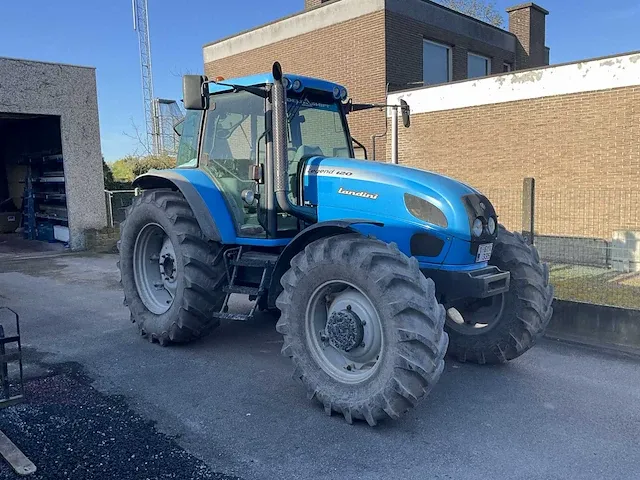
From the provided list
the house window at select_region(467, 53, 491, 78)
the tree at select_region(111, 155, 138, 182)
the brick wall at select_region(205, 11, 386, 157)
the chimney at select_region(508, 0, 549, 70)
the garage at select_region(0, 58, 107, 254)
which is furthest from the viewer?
the chimney at select_region(508, 0, 549, 70)

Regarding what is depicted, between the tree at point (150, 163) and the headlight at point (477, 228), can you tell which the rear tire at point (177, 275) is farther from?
→ the tree at point (150, 163)

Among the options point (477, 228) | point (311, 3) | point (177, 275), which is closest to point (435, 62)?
point (311, 3)

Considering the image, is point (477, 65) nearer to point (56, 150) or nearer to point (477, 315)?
point (56, 150)

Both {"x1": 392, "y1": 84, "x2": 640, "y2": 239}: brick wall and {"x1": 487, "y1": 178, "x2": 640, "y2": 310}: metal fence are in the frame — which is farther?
{"x1": 392, "y1": 84, "x2": 640, "y2": 239}: brick wall

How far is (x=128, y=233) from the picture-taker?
610 cm

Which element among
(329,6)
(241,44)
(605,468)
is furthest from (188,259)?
(241,44)

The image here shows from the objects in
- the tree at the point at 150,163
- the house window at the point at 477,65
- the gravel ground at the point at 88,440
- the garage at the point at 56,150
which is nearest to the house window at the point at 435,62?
the house window at the point at 477,65

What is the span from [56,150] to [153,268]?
9.51 meters

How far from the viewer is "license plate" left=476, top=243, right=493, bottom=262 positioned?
4461 mm

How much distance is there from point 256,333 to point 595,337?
351 centimetres

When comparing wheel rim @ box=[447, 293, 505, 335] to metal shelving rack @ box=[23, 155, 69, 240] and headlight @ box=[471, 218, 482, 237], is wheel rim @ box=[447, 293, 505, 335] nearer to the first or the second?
headlight @ box=[471, 218, 482, 237]

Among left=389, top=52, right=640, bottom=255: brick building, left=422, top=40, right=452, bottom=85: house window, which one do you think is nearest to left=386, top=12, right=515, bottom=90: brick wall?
left=422, top=40, right=452, bottom=85: house window

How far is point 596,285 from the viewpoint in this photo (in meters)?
7.65

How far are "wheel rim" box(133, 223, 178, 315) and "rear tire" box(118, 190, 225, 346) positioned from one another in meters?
0.01
